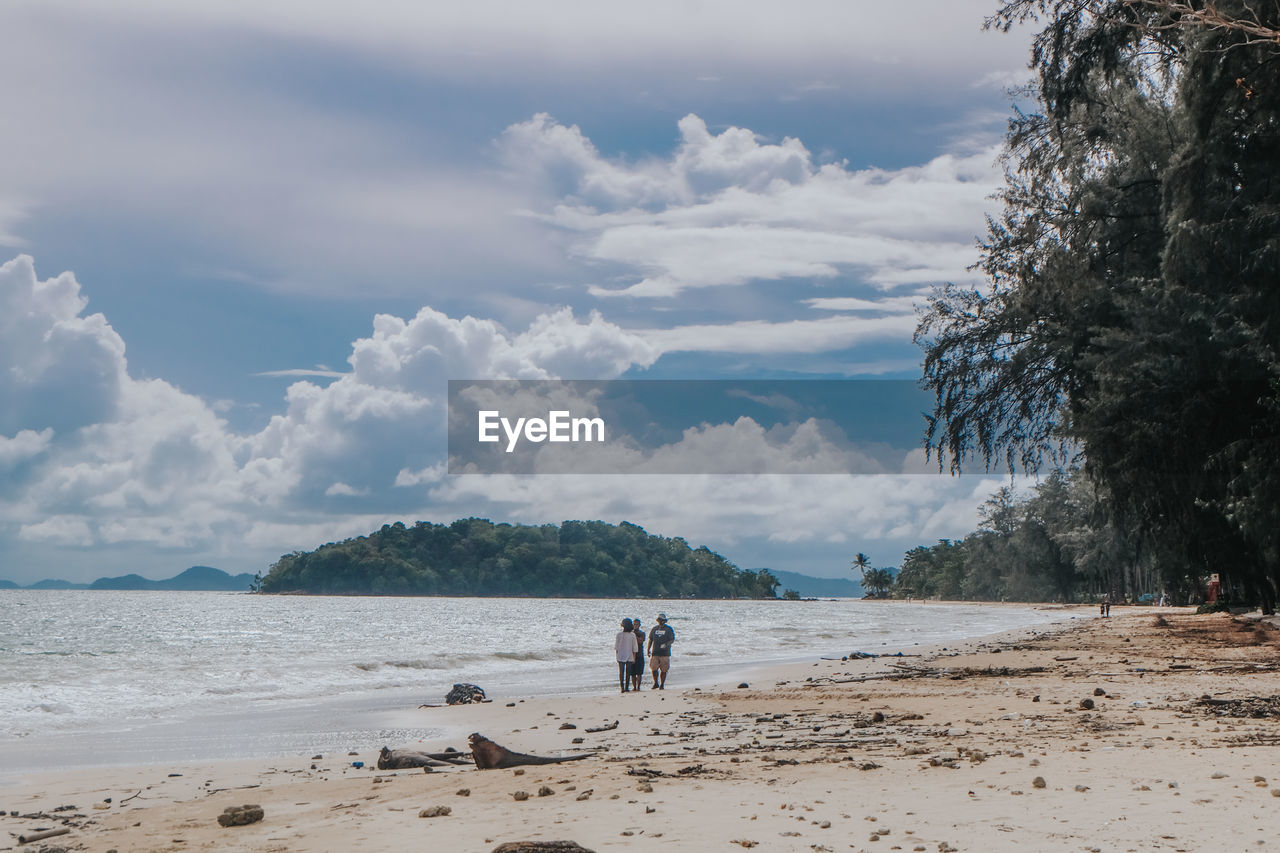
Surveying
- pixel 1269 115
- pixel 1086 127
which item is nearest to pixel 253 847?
pixel 1269 115

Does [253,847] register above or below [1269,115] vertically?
below

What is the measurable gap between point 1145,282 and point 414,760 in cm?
1578

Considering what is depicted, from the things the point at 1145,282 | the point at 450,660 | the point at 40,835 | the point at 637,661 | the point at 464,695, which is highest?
the point at 1145,282

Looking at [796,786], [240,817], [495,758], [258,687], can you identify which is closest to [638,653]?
[495,758]

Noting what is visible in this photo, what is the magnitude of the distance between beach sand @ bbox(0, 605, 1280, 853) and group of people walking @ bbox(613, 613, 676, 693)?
4.95 metres

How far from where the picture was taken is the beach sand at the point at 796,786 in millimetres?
6785

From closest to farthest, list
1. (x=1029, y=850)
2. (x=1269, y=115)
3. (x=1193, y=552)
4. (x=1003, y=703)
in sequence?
(x=1029, y=850), (x=1003, y=703), (x=1269, y=115), (x=1193, y=552)

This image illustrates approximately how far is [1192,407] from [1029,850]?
55.7 ft

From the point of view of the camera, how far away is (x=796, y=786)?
8.28 m

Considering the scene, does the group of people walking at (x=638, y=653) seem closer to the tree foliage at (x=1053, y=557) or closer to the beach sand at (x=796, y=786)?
the beach sand at (x=796, y=786)

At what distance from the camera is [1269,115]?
16016 mm

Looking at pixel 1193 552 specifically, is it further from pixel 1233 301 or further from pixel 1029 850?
pixel 1029 850

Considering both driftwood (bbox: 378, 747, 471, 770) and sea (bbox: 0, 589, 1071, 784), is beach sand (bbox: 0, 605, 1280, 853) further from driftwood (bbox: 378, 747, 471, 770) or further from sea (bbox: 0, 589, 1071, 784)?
sea (bbox: 0, 589, 1071, 784)

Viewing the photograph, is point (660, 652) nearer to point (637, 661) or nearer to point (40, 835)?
point (637, 661)
